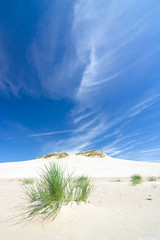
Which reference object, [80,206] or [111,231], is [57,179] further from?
[111,231]

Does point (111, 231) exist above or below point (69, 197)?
below

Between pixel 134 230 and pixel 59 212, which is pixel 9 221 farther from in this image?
pixel 134 230

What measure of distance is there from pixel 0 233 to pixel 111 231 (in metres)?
1.45

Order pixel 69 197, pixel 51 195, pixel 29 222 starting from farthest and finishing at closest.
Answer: pixel 69 197 < pixel 51 195 < pixel 29 222

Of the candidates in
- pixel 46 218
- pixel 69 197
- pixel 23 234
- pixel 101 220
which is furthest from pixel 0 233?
pixel 101 220

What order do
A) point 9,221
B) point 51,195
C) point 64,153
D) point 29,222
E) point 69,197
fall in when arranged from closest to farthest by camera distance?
1. point 29,222
2. point 9,221
3. point 51,195
4. point 69,197
5. point 64,153

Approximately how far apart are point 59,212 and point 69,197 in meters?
0.52

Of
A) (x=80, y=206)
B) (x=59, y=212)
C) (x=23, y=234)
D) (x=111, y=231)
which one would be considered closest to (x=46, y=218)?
(x=59, y=212)

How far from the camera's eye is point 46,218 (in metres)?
1.84

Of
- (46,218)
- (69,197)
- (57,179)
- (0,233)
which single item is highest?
(57,179)

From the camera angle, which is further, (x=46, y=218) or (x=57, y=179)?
(x=57, y=179)

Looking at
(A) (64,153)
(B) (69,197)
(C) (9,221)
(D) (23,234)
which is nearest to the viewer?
(D) (23,234)

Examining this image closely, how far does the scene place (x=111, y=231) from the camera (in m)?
1.59

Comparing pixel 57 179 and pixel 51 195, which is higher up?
pixel 57 179
